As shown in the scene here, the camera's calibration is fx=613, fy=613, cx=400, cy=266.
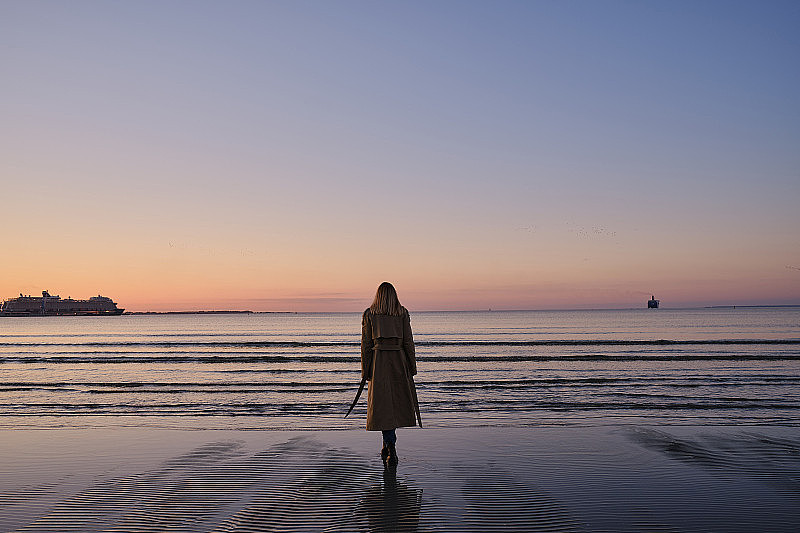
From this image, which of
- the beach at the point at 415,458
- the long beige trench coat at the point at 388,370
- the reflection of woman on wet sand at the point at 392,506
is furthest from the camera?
the long beige trench coat at the point at 388,370

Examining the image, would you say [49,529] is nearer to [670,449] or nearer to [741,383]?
[670,449]

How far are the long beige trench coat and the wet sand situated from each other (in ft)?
2.11

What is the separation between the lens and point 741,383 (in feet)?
57.0

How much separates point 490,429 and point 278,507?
5191 mm

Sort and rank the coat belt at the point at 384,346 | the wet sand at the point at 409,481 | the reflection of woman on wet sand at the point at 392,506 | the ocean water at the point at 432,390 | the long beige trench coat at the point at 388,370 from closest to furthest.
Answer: the reflection of woman on wet sand at the point at 392,506 < the wet sand at the point at 409,481 < the long beige trench coat at the point at 388,370 < the coat belt at the point at 384,346 < the ocean water at the point at 432,390

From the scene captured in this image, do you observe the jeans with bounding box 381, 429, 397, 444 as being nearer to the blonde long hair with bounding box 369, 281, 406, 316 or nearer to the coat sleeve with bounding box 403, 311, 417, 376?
the coat sleeve with bounding box 403, 311, 417, 376

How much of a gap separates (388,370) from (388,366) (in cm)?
5

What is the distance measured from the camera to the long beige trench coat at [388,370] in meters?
7.29

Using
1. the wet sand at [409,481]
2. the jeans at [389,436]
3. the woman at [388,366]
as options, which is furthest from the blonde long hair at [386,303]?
the wet sand at [409,481]

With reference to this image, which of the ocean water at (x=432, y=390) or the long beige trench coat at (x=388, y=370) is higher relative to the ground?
the long beige trench coat at (x=388, y=370)

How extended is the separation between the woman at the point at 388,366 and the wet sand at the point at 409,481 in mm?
601

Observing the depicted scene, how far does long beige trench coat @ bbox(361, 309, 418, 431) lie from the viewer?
7285mm

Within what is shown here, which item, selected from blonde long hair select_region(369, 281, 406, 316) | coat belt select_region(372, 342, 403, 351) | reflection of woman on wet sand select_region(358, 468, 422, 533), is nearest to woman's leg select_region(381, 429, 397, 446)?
reflection of woman on wet sand select_region(358, 468, 422, 533)

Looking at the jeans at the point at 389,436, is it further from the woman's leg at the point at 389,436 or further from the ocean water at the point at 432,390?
the ocean water at the point at 432,390
